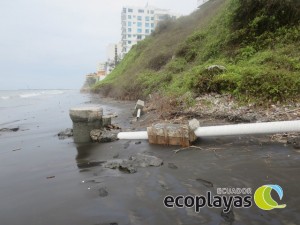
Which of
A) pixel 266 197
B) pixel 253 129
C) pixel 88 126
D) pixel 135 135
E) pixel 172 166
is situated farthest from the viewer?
pixel 88 126

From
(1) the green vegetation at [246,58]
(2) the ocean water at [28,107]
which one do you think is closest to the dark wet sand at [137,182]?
(1) the green vegetation at [246,58]

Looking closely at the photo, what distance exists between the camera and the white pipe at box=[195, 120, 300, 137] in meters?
4.44

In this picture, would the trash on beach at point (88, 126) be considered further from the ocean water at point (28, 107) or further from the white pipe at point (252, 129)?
the ocean water at point (28, 107)

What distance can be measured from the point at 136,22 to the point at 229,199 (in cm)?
8893

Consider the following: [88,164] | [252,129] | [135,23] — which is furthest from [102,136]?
[135,23]

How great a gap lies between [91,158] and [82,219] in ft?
7.61

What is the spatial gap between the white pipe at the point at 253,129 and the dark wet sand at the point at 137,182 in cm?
29

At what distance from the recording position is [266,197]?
9.73 feet

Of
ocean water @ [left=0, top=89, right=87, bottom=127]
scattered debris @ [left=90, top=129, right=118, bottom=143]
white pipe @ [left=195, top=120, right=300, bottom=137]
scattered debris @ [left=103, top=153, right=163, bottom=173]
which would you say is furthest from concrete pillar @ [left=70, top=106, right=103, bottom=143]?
ocean water @ [left=0, top=89, right=87, bottom=127]

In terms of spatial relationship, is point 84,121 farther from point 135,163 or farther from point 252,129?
point 252,129

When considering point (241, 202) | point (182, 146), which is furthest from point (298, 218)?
point (182, 146)

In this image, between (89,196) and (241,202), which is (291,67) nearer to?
(241,202)

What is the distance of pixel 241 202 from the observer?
9.51 feet

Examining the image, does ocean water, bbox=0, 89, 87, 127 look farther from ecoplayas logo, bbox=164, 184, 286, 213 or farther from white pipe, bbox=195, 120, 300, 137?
ecoplayas logo, bbox=164, 184, 286, 213
